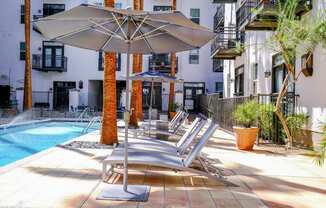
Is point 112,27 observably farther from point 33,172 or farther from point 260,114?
point 260,114

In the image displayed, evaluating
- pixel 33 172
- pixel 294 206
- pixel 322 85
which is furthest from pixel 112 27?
pixel 322 85

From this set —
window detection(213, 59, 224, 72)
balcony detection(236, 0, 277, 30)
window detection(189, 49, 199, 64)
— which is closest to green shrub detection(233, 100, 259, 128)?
balcony detection(236, 0, 277, 30)

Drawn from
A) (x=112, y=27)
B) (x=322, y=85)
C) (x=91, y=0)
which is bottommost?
(x=322, y=85)

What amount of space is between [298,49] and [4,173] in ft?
27.4

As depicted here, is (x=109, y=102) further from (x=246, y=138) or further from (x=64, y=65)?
(x=64, y=65)

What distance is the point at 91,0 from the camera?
3244cm

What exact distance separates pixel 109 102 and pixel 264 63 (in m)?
7.98

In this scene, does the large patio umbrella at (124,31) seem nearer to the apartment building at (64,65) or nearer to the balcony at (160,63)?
the balcony at (160,63)

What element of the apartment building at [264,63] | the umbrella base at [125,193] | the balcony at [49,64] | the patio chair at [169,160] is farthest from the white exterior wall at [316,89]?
the balcony at [49,64]

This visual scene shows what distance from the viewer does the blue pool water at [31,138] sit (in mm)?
11242

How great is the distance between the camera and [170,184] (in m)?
6.06

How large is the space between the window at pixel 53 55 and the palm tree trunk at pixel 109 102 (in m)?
22.9

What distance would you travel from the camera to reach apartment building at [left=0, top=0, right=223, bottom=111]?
1271 inches

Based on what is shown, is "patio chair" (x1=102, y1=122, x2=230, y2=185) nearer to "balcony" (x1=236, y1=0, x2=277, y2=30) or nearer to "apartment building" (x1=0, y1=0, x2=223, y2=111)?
"balcony" (x1=236, y1=0, x2=277, y2=30)
